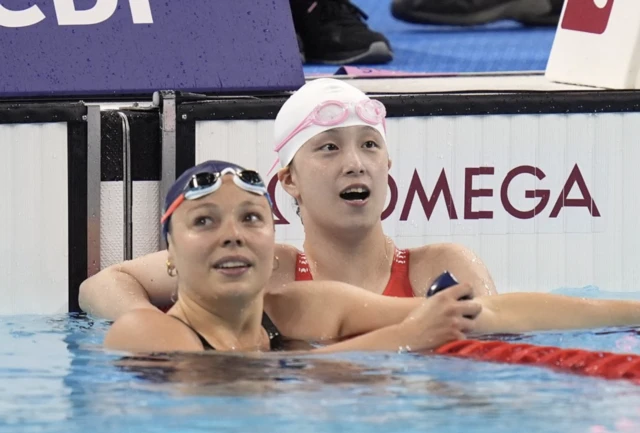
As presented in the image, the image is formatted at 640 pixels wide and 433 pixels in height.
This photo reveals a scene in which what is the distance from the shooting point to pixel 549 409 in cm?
278

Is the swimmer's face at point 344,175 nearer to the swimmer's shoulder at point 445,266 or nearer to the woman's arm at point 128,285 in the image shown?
the swimmer's shoulder at point 445,266

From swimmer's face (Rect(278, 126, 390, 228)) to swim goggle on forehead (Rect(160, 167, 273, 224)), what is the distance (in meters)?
0.38

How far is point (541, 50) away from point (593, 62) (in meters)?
1.90

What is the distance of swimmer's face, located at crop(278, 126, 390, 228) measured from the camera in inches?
141

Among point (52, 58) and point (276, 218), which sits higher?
point (52, 58)

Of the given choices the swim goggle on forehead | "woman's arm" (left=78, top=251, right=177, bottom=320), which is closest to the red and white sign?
"woman's arm" (left=78, top=251, right=177, bottom=320)

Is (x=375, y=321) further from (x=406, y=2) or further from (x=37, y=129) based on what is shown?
(x=406, y=2)

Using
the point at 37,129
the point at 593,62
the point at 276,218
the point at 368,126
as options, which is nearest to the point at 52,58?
the point at 37,129

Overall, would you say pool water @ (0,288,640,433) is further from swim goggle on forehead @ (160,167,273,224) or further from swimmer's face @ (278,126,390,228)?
swimmer's face @ (278,126,390,228)

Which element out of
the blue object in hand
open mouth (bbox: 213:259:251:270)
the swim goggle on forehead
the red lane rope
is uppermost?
the swim goggle on forehead

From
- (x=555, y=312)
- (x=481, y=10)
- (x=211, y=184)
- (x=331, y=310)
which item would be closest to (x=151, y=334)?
(x=211, y=184)

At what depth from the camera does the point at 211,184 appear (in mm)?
3178

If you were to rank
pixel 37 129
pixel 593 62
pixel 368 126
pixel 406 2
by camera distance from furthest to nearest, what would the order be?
pixel 406 2 < pixel 593 62 < pixel 37 129 < pixel 368 126

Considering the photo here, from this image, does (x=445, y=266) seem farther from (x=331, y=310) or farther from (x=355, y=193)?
(x=331, y=310)
